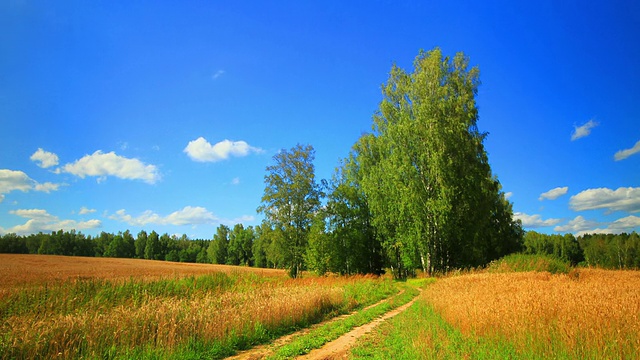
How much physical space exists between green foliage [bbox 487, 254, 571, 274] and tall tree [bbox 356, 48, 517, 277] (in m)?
5.58

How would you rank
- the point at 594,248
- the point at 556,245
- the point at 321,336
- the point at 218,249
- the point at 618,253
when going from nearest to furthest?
1. the point at 321,336
2. the point at 618,253
3. the point at 594,248
4. the point at 556,245
5. the point at 218,249

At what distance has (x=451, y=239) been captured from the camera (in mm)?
30812

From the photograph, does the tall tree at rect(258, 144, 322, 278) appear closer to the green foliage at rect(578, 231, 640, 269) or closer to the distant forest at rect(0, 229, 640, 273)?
the distant forest at rect(0, 229, 640, 273)

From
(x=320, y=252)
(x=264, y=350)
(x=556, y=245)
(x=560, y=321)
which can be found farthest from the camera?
(x=556, y=245)

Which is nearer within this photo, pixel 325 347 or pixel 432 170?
pixel 325 347

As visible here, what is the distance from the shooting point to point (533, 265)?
22250 millimetres

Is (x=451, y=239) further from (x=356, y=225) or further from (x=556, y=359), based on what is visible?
(x=556, y=359)

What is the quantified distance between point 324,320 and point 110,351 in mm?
7555

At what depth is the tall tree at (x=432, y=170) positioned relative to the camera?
28.5m

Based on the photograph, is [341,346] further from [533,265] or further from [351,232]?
[351,232]

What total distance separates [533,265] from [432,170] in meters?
10.4

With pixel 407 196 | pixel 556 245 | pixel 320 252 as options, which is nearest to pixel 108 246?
pixel 320 252

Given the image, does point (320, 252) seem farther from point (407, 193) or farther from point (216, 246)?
point (216, 246)

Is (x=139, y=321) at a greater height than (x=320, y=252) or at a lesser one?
lesser
